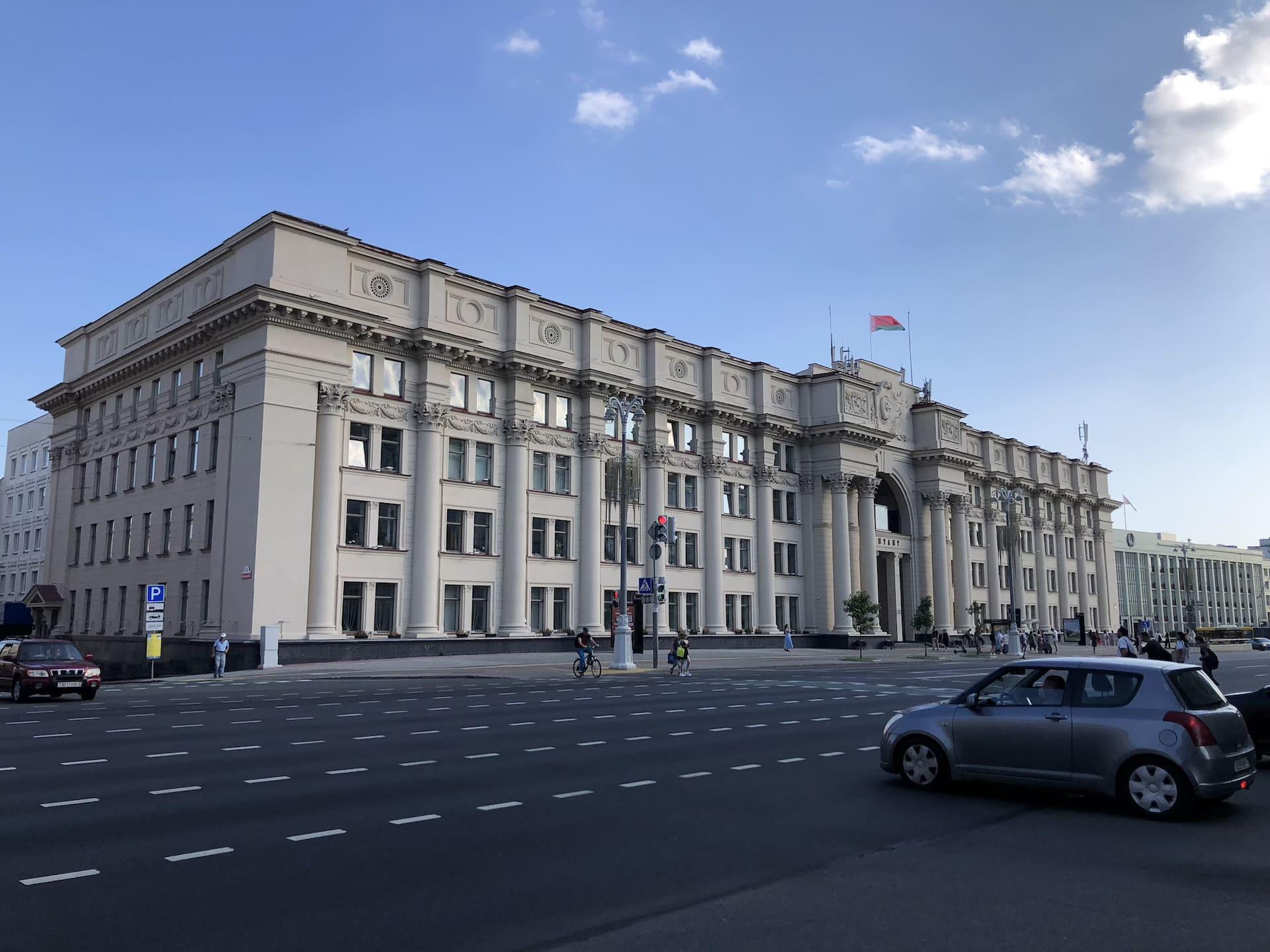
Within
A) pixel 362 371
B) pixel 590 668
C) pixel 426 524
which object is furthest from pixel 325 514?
pixel 590 668

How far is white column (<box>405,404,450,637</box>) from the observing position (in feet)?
143

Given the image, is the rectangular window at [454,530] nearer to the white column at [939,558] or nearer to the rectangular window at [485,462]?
the rectangular window at [485,462]

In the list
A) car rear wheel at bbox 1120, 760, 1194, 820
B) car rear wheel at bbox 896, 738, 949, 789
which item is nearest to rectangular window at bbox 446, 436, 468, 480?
car rear wheel at bbox 896, 738, 949, 789

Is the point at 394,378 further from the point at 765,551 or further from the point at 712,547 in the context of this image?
the point at 765,551

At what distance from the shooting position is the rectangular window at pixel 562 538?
50.4 m

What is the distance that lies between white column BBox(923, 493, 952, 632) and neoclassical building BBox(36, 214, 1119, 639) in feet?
24.0

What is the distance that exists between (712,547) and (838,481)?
471 inches

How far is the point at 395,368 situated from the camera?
Answer: 4475 cm

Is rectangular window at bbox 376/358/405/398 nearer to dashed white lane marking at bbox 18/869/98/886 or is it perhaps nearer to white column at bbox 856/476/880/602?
white column at bbox 856/476/880/602

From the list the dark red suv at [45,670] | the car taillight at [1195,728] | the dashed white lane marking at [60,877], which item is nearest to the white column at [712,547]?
the dark red suv at [45,670]

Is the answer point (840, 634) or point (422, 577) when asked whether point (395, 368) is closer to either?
point (422, 577)

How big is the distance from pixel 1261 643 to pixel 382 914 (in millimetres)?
98194

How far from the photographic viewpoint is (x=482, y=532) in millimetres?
47250

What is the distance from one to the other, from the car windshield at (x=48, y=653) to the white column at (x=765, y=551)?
42.7m
